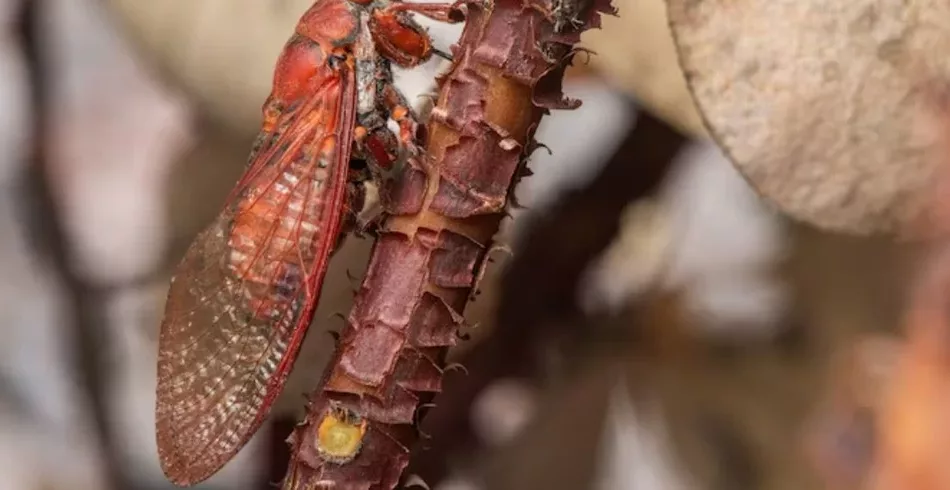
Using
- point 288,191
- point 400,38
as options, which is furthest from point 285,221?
point 400,38

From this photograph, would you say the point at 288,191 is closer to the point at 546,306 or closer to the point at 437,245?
the point at 437,245

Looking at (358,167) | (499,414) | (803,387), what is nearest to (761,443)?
(803,387)

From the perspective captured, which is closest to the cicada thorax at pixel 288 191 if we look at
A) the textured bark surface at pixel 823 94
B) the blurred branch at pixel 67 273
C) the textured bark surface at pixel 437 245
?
the textured bark surface at pixel 437 245

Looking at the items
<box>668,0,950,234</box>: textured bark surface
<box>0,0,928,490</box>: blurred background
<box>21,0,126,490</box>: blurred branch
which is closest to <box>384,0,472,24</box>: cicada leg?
<box>668,0,950,234</box>: textured bark surface

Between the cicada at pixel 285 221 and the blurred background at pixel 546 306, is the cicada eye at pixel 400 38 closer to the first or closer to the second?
the cicada at pixel 285 221

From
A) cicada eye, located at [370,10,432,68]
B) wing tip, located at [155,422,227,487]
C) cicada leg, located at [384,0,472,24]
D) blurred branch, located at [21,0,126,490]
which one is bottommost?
blurred branch, located at [21,0,126,490]

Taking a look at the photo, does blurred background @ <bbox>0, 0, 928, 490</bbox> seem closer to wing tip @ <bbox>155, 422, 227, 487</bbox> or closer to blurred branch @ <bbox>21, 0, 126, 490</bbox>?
blurred branch @ <bbox>21, 0, 126, 490</bbox>
